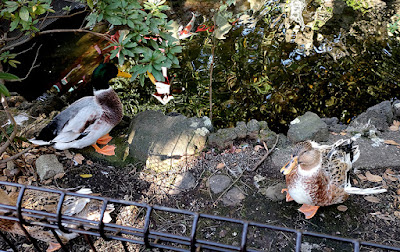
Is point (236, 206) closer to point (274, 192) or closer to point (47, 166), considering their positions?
point (274, 192)

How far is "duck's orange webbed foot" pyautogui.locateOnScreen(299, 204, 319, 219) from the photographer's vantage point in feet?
8.36

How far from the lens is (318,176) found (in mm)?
2434

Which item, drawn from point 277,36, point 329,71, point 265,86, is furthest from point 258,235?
point 277,36

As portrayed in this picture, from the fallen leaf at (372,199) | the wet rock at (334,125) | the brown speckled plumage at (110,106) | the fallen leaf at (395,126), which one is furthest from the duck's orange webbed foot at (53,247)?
the fallen leaf at (395,126)

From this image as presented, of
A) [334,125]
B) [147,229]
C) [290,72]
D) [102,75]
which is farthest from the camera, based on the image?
[290,72]

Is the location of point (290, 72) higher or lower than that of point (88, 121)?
lower

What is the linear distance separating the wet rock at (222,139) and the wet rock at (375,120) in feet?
3.79

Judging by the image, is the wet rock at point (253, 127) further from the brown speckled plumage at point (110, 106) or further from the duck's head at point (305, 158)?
the brown speckled plumage at point (110, 106)

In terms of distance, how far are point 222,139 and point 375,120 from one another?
1.58 meters

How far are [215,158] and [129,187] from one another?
31.3 inches

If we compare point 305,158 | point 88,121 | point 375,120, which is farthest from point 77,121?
point 375,120

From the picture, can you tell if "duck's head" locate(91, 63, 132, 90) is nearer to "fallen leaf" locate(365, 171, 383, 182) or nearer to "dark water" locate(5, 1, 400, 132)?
"dark water" locate(5, 1, 400, 132)

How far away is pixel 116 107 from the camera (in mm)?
3182

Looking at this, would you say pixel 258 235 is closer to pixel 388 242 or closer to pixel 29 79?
pixel 388 242
